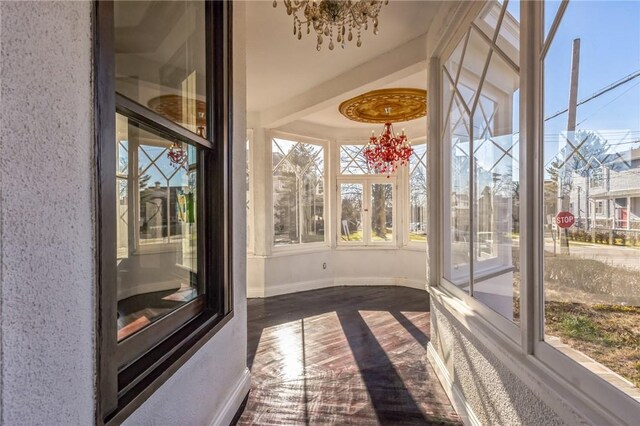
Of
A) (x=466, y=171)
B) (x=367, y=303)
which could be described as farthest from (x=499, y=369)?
(x=367, y=303)

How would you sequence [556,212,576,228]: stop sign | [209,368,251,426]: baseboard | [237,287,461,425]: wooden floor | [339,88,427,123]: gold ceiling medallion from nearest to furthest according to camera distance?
[556,212,576,228]: stop sign
[209,368,251,426]: baseboard
[237,287,461,425]: wooden floor
[339,88,427,123]: gold ceiling medallion

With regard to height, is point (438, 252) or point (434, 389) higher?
point (438, 252)

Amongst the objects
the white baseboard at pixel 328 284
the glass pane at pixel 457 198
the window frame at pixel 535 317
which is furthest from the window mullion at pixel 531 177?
the white baseboard at pixel 328 284

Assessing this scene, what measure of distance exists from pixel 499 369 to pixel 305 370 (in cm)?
155

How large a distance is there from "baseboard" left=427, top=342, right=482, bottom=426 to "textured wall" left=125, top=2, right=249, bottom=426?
Result: 136 centimetres

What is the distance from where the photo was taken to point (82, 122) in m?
0.87

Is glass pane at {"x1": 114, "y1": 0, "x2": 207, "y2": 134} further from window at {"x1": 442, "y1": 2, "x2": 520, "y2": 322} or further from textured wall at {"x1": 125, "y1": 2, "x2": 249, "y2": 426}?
window at {"x1": 442, "y1": 2, "x2": 520, "y2": 322}

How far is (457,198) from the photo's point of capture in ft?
7.86

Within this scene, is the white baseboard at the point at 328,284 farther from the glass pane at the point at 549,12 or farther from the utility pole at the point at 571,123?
the glass pane at the point at 549,12

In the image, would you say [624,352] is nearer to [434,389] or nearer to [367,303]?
[434,389]

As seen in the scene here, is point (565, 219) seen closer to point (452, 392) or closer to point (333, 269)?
point (452, 392)

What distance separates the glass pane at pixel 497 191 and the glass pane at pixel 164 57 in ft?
5.09

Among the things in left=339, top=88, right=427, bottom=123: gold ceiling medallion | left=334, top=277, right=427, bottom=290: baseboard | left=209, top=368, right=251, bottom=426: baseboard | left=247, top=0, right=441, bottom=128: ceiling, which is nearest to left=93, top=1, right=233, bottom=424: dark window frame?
left=209, top=368, right=251, bottom=426: baseboard

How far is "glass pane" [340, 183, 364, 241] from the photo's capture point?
19.0ft
